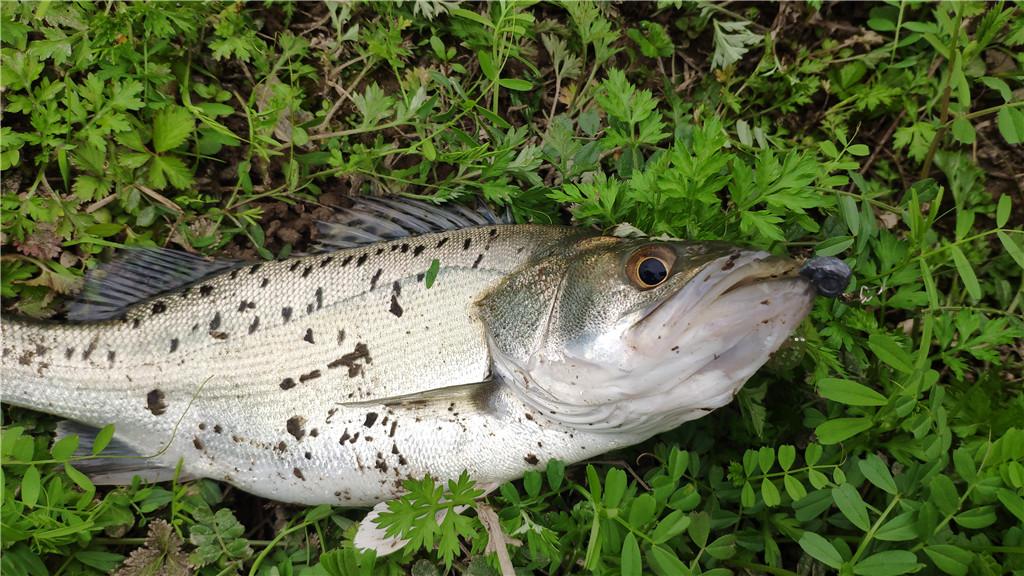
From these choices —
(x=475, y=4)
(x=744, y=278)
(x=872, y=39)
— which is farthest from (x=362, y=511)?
(x=872, y=39)

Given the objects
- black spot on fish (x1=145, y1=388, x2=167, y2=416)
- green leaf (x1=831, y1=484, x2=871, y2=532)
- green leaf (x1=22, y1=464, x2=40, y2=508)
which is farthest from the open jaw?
green leaf (x1=22, y1=464, x2=40, y2=508)

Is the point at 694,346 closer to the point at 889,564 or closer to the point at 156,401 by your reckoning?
the point at 889,564

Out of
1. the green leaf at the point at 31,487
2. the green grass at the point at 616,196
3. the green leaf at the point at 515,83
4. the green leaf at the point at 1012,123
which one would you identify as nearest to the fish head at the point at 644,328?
the green grass at the point at 616,196

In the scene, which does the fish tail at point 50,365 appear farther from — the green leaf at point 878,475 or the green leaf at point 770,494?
the green leaf at point 878,475

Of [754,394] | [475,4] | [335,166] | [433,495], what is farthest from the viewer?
[475,4]

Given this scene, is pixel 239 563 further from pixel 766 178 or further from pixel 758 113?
pixel 758 113

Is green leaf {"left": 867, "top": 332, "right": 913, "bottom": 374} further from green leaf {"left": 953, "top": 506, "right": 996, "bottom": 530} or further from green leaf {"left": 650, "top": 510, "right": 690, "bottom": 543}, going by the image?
green leaf {"left": 650, "top": 510, "right": 690, "bottom": 543}
